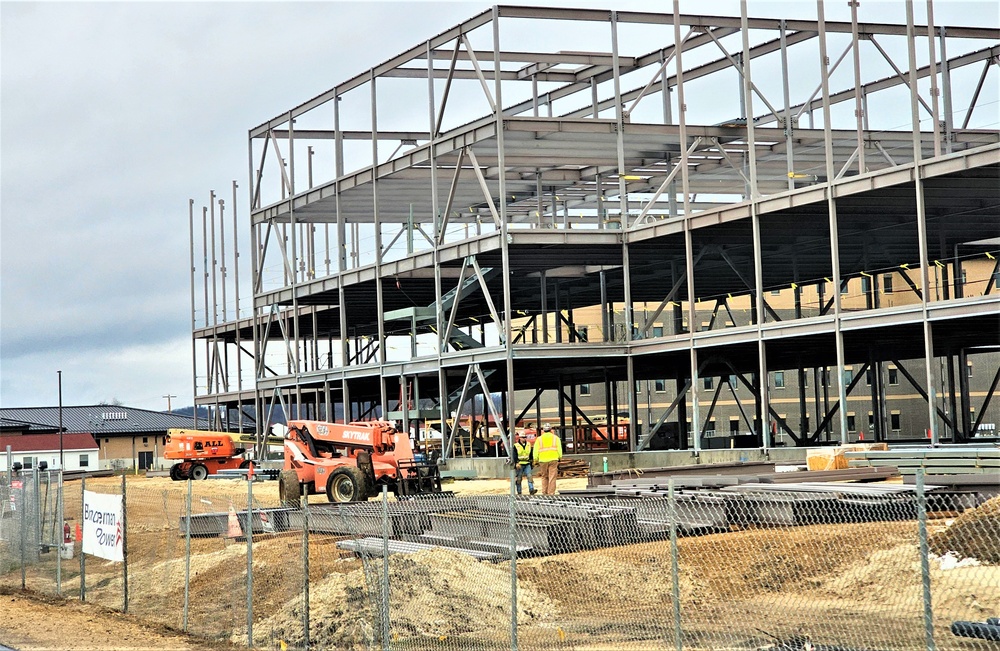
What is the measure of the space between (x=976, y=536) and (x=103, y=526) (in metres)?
13.0

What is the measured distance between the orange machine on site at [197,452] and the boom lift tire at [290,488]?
74.8 feet

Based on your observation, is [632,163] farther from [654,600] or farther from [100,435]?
[100,435]

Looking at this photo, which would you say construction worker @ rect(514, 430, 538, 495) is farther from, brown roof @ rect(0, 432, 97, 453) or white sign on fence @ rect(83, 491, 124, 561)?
brown roof @ rect(0, 432, 97, 453)

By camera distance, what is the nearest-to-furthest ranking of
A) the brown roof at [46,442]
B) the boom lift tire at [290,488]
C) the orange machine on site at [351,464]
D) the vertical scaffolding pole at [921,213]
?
the orange machine on site at [351,464], the boom lift tire at [290,488], the vertical scaffolding pole at [921,213], the brown roof at [46,442]

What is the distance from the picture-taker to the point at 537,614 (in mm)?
15195

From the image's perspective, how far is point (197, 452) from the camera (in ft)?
166

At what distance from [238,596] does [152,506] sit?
19008 millimetres

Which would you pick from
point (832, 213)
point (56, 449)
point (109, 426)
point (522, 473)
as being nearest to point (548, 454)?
point (522, 473)

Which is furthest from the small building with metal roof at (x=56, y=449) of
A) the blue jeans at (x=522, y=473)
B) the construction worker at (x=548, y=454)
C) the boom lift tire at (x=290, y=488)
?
the construction worker at (x=548, y=454)

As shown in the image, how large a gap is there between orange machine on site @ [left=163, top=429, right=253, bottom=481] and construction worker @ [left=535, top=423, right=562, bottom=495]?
25266 mm

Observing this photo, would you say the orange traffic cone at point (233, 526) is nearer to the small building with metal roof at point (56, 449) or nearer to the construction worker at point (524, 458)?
the construction worker at point (524, 458)

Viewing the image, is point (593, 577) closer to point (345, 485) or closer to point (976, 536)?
point (976, 536)

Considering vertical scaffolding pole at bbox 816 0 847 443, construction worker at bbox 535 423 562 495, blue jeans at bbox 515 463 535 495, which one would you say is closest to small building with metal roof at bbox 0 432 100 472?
blue jeans at bbox 515 463 535 495

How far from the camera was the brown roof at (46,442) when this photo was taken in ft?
295
